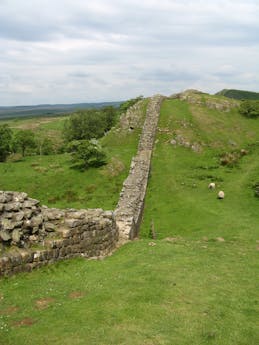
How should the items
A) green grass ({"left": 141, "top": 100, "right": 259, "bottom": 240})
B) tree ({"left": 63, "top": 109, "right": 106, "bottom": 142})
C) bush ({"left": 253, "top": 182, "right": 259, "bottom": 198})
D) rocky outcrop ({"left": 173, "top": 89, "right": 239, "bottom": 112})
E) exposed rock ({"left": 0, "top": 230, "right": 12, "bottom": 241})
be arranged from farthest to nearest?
tree ({"left": 63, "top": 109, "right": 106, "bottom": 142}) → rocky outcrop ({"left": 173, "top": 89, "right": 239, "bottom": 112}) → bush ({"left": 253, "top": 182, "right": 259, "bottom": 198}) → green grass ({"left": 141, "top": 100, "right": 259, "bottom": 240}) → exposed rock ({"left": 0, "top": 230, "right": 12, "bottom": 241})

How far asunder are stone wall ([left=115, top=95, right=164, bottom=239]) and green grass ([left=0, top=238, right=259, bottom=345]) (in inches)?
334

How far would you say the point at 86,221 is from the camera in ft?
74.5

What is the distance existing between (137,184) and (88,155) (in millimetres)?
9489

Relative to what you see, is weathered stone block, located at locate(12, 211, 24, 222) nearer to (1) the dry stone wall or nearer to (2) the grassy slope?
(1) the dry stone wall

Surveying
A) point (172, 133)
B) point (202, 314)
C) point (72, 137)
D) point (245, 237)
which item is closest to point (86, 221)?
point (202, 314)

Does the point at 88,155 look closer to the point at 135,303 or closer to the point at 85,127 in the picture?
the point at 135,303

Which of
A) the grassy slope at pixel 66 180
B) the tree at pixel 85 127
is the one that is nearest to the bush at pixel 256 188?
the grassy slope at pixel 66 180

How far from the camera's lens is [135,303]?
14.5 meters

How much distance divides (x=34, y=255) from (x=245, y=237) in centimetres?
1745

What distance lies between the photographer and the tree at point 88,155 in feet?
157

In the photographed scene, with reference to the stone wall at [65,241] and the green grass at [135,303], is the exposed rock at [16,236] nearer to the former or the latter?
the stone wall at [65,241]

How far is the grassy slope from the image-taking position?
1603 inches

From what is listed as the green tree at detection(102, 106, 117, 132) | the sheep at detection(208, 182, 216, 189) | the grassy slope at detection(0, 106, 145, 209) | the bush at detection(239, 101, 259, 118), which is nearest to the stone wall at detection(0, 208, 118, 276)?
the grassy slope at detection(0, 106, 145, 209)

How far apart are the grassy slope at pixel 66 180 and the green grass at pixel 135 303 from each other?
19.0 metres
